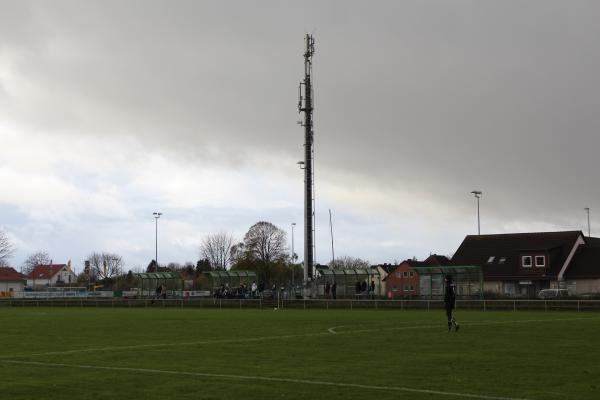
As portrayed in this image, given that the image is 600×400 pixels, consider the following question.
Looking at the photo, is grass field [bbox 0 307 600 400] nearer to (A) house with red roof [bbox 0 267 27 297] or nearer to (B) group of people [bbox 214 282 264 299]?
(B) group of people [bbox 214 282 264 299]

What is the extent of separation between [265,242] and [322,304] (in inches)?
3437

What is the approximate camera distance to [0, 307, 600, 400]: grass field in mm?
14163

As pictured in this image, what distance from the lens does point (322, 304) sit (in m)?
61.2

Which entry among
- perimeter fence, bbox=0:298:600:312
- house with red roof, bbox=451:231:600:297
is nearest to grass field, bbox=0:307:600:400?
perimeter fence, bbox=0:298:600:312

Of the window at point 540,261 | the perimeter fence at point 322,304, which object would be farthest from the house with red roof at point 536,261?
the perimeter fence at point 322,304

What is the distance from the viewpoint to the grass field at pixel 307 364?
46.5 feet

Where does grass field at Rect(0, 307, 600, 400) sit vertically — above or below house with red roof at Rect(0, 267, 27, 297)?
below

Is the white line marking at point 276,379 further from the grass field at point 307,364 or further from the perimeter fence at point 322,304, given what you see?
the perimeter fence at point 322,304

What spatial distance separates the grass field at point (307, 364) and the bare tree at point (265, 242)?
11668 cm

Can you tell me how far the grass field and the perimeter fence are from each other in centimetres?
2177

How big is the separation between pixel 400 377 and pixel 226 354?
6.52 metres

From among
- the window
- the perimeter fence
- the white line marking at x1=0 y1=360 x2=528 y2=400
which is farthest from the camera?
the window

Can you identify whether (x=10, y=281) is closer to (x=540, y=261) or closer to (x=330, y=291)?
(x=330, y=291)

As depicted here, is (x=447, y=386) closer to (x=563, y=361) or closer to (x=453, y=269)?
(x=563, y=361)
